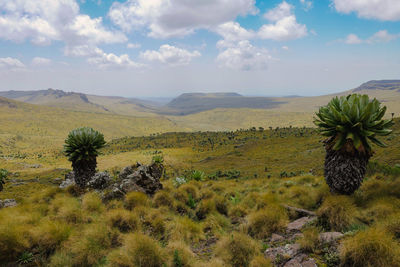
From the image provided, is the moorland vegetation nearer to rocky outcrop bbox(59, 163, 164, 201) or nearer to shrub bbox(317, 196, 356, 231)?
shrub bbox(317, 196, 356, 231)

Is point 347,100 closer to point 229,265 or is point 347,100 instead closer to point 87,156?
point 229,265

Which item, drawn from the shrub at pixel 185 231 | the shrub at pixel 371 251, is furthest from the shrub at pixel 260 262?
the shrub at pixel 185 231

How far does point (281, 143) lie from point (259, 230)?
48.8 meters

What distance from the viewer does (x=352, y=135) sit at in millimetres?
6816

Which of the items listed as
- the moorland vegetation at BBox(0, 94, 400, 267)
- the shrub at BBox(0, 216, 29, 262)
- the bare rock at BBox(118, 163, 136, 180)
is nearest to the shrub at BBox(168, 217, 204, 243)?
the moorland vegetation at BBox(0, 94, 400, 267)

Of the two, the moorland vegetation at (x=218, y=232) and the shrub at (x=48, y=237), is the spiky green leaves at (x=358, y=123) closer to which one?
the moorland vegetation at (x=218, y=232)

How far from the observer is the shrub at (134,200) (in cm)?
909

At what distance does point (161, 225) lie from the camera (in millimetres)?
7461

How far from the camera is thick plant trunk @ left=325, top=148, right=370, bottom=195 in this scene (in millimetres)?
7188

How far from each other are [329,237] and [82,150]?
13.4 meters

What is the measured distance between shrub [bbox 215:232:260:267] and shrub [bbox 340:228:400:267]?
1907 mm

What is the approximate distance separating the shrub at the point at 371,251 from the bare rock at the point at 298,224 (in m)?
2.00

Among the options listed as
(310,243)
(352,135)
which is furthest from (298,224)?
(352,135)

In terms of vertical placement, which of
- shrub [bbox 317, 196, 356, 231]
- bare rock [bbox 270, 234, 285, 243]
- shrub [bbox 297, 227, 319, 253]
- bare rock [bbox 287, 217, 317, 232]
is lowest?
bare rock [bbox 270, 234, 285, 243]
